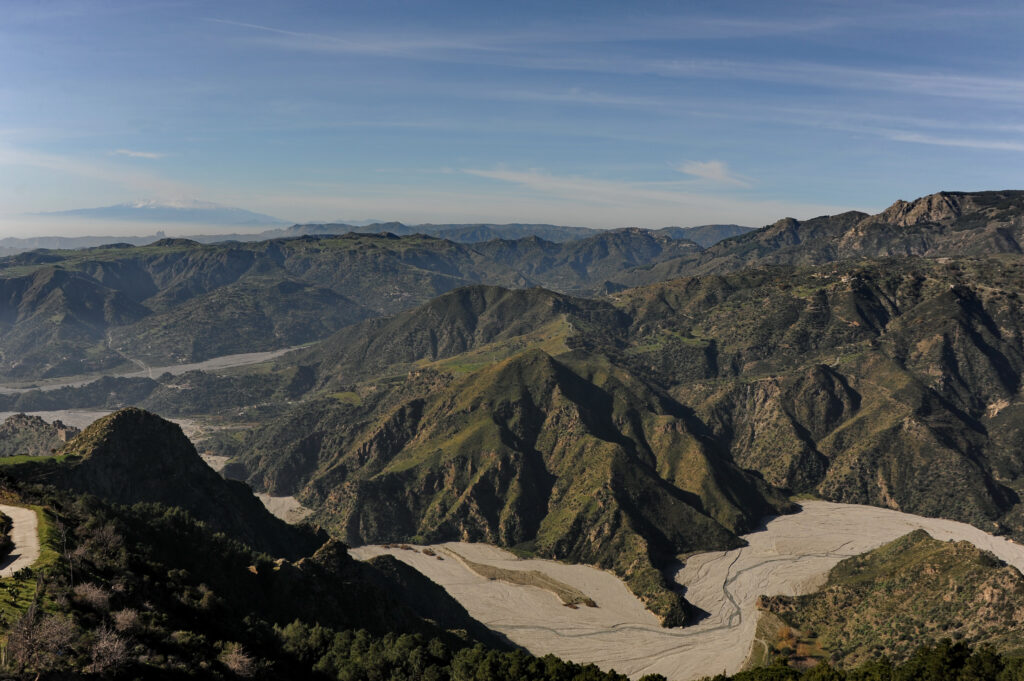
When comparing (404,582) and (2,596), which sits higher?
(2,596)

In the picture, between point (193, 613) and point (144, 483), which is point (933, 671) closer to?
point (193, 613)

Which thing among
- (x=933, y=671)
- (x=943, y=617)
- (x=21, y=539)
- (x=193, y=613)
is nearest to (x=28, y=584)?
(x=21, y=539)

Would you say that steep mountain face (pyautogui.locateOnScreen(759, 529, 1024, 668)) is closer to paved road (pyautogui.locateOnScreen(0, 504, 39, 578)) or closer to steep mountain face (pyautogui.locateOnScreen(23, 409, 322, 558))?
steep mountain face (pyautogui.locateOnScreen(23, 409, 322, 558))

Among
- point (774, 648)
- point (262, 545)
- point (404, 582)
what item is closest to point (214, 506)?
point (262, 545)

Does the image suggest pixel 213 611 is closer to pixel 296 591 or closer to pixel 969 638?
pixel 296 591

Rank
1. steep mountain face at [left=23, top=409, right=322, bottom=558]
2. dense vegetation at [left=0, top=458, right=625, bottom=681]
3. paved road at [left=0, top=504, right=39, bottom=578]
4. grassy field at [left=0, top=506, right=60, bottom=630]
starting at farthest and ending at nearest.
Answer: steep mountain face at [left=23, top=409, right=322, bottom=558] → paved road at [left=0, top=504, right=39, bottom=578] → grassy field at [left=0, top=506, right=60, bottom=630] → dense vegetation at [left=0, top=458, right=625, bottom=681]

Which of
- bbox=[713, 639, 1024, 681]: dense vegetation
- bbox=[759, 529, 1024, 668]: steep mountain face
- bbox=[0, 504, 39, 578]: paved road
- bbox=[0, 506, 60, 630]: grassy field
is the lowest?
bbox=[759, 529, 1024, 668]: steep mountain face

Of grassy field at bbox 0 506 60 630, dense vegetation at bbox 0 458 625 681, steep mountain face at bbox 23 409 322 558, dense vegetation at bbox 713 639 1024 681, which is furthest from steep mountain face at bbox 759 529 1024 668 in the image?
grassy field at bbox 0 506 60 630

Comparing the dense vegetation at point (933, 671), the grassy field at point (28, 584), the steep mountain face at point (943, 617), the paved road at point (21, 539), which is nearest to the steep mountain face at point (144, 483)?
the paved road at point (21, 539)
